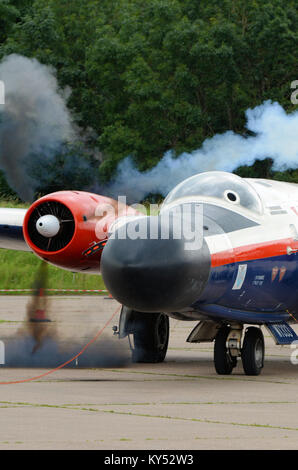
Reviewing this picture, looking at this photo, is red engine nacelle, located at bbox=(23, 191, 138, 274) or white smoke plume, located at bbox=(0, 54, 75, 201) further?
white smoke plume, located at bbox=(0, 54, 75, 201)

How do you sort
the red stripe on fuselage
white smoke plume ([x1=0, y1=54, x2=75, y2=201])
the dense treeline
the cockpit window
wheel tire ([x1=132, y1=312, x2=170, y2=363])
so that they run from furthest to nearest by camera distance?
the dense treeline, white smoke plume ([x1=0, y1=54, x2=75, y2=201]), wheel tire ([x1=132, y1=312, x2=170, y2=363]), the cockpit window, the red stripe on fuselage

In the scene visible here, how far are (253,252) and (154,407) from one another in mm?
2951

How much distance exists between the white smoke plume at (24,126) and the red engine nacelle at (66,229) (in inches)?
531

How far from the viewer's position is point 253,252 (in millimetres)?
12000

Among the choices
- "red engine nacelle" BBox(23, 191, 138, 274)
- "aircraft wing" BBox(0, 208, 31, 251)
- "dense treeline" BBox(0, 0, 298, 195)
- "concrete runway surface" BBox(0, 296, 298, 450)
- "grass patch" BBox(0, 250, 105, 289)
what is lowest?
"concrete runway surface" BBox(0, 296, 298, 450)

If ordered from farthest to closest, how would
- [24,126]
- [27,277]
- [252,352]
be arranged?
[27,277] → [24,126] → [252,352]

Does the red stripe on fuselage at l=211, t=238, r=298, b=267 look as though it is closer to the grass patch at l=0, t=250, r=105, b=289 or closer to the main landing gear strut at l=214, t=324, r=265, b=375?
the main landing gear strut at l=214, t=324, r=265, b=375

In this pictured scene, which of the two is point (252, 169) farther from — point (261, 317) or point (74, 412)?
point (74, 412)

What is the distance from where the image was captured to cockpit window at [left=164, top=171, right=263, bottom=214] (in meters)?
12.3

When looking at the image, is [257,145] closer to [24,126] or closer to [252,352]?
[252,352]

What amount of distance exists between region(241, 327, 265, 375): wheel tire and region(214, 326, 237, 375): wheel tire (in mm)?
197

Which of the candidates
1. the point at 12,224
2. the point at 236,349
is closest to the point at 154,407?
the point at 236,349

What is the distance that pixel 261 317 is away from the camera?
12773 millimetres

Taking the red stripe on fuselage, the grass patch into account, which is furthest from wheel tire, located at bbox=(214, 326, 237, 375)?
the grass patch
